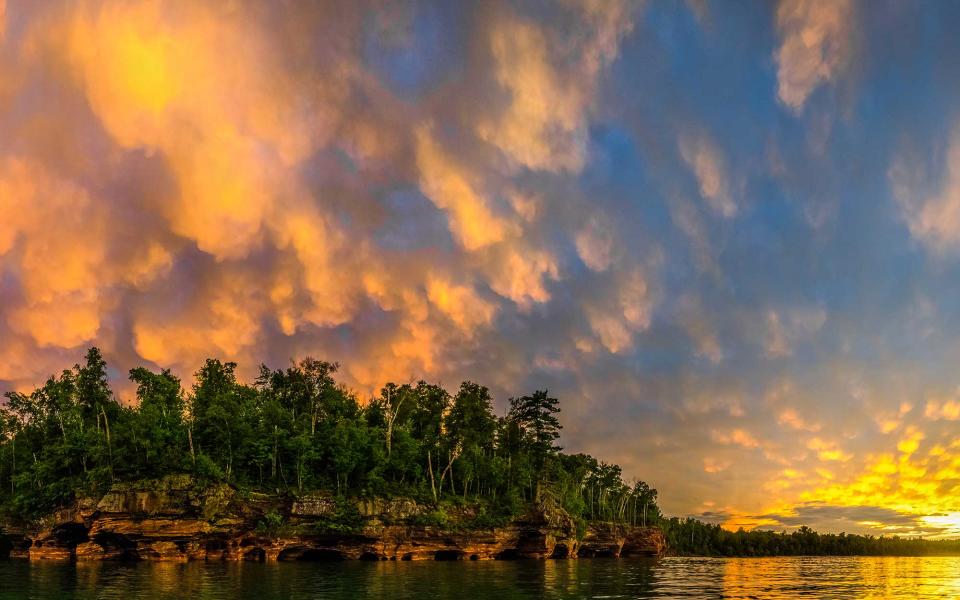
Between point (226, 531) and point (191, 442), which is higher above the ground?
point (191, 442)

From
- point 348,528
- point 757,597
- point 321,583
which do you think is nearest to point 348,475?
point 348,528

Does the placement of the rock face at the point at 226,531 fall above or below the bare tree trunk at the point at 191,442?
below

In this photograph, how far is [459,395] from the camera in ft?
292

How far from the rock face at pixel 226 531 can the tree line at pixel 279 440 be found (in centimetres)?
230

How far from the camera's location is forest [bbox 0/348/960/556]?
69250 mm

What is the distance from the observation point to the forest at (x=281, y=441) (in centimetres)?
6925

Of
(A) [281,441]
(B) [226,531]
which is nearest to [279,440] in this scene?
(A) [281,441]

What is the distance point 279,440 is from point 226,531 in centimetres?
1334

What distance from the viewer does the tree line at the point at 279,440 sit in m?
69.3

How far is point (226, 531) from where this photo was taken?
64.4m

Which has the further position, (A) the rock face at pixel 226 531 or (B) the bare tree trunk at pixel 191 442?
(B) the bare tree trunk at pixel 191 442

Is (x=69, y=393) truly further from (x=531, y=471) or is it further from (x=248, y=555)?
(x=531, y=471)

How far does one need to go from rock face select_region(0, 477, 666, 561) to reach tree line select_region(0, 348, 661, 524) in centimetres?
230

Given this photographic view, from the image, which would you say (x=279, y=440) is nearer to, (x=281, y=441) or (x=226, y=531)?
(x=281, y=441)
